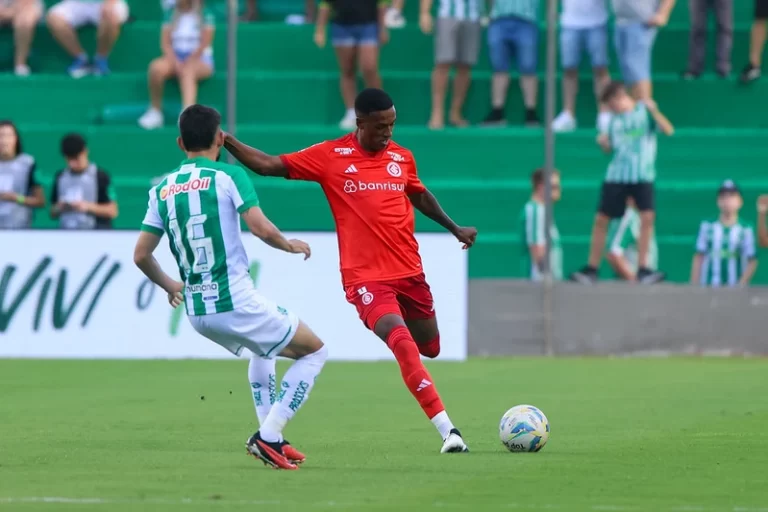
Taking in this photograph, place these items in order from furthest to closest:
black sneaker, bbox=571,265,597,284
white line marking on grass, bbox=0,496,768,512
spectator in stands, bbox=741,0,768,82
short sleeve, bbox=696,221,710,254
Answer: spectator in stands, bbox=741,0,768,82
short sleeve, bbox=696,221,710,254
black sneaker, bbox=571,265,597,284
white line marking on grass, bbox=0,496,768,512

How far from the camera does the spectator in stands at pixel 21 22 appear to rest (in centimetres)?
2061

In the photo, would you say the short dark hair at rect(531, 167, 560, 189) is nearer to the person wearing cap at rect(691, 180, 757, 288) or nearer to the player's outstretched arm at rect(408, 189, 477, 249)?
the person wearing cap at rect(691, 180, 757, 288)

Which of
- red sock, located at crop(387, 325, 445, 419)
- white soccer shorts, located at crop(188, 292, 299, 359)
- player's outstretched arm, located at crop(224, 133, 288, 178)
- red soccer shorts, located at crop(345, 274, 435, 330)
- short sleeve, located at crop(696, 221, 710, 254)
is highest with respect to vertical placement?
player's outstretched arm, located at crop(224, 133, 288, 178)

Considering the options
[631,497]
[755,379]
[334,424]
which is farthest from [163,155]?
[631,497]

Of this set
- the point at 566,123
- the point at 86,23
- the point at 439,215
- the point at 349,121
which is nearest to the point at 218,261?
the point at 439,215

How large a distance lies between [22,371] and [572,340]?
5.77 metres

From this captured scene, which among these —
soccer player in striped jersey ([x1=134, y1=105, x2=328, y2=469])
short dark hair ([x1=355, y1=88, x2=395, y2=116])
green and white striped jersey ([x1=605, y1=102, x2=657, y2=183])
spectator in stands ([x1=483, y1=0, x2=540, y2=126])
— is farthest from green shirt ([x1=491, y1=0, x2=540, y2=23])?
soccer player in striped jersey ([x1=134, y1=105, x2=328, y2=469])

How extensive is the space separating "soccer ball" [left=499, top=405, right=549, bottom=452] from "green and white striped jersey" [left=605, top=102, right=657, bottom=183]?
9.29 m

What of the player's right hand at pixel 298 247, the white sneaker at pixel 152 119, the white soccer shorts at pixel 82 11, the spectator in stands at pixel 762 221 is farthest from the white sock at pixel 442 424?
the white soccer shorts at pixel 82 11

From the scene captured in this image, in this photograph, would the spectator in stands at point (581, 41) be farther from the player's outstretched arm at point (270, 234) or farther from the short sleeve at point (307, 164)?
the player's outstretched arm at point (270, 234)

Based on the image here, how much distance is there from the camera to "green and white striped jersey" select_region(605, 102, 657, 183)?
17797 mm

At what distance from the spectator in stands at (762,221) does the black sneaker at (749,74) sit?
2846 mm

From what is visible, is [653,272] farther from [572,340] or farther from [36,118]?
[36,118]

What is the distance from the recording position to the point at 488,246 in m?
18.8
